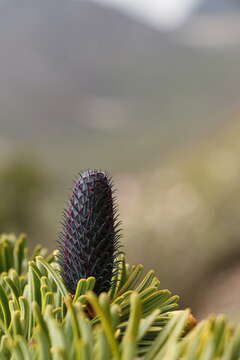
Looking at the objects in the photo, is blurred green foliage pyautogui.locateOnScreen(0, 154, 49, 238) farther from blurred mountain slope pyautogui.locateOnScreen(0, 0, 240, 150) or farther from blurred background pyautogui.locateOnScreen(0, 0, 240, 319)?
blurred mountain slope pyautogui.locateOnScreen(0, 0, 240, 150)

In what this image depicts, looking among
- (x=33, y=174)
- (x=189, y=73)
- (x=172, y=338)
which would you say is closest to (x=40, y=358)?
(x=172, y=338)

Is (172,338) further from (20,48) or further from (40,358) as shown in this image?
(20,48)

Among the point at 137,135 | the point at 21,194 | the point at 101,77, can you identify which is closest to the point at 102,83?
the point at 101,77

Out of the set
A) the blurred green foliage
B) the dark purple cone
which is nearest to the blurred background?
the blurred green foliage

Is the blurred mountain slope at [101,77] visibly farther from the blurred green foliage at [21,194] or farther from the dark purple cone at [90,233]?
the dark purple cone at [90,233]

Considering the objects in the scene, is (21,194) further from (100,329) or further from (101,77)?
(101,77)
